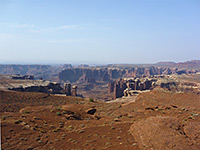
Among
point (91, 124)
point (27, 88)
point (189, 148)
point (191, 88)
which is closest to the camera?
point (189, 148)

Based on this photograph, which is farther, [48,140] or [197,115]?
[197,115]

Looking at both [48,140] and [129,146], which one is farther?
[48,140]

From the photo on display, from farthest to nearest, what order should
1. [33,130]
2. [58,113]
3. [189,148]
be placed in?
1. [58,113]
2. [33,130]
3. [189,148]

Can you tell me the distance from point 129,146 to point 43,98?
1053 inches

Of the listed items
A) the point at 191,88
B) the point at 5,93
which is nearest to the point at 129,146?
the point at 5,93

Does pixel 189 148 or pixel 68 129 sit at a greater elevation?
pixel 189 148

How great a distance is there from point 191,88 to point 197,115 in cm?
7104

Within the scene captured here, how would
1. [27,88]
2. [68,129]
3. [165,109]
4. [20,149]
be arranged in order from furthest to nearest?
[27,88] < [165,109] < [68,129] < [20,149]

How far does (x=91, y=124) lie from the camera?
1473 centimetres

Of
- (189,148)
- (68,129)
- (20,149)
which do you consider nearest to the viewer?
(189,148)

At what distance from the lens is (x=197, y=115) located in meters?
15.5

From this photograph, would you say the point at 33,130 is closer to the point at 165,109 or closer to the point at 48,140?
the point at 48,140

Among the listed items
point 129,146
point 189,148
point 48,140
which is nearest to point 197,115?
point 189,148

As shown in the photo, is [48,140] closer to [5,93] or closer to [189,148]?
[189,148]
